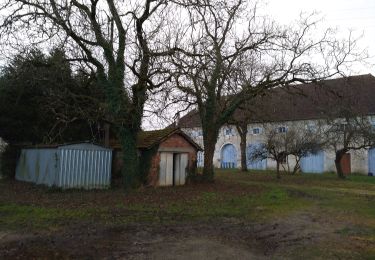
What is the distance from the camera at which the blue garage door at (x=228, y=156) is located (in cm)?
4750

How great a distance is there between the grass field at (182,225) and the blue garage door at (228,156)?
29.6 metres

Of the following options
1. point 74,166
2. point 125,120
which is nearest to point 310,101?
point 125,120

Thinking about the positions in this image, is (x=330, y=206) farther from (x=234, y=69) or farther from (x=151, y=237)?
(x=151, y=237)

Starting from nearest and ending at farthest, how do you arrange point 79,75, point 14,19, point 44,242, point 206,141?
point 44,242
point 14,19
point 79,75
point 206,141

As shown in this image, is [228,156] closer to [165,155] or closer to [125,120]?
[165,155]

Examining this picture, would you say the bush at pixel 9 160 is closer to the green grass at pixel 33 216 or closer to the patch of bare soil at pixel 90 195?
the patch of bare soil at pixel 90 195

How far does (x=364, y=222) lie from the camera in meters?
11.8

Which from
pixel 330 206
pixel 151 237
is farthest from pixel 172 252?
pixel 330 206

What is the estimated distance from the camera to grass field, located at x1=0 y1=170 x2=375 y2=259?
7.98m

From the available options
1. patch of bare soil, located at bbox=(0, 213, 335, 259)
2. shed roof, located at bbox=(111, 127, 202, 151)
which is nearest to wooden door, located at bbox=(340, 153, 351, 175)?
shed roof, located at bbox=(111, 127, 202, 151)

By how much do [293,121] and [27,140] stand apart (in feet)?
87.9

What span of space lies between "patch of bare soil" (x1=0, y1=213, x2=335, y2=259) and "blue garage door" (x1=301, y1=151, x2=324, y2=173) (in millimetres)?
29946

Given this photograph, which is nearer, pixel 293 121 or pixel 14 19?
pixel 14 19

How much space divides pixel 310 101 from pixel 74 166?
2881cm
